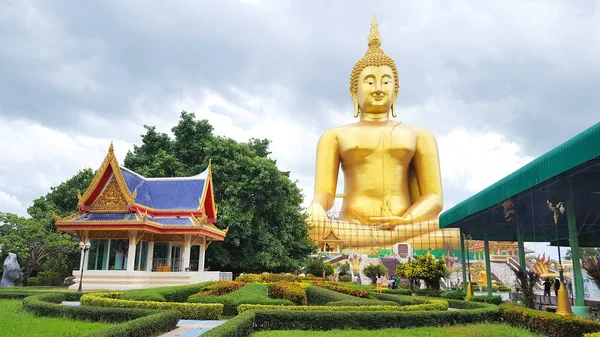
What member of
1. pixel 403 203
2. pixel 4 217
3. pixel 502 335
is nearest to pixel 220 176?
pixel 4 217

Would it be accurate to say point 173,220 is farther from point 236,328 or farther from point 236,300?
point 236,328

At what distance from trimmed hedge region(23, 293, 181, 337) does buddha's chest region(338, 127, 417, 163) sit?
2290 centimetres

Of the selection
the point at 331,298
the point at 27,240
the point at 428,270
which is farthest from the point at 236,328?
the point at 27,240

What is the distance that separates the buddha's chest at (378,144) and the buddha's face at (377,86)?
6.02 ft

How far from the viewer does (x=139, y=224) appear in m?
18.4

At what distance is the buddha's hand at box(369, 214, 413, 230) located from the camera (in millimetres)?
29469

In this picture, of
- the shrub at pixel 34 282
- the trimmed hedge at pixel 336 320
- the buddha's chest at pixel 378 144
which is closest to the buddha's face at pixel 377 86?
the buddha's chest at pixel 378 144

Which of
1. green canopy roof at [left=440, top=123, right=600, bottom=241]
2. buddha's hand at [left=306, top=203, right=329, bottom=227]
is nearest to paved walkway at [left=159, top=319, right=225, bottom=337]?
green canopy roof at [left=440, top=123, right=600, bottom=241]

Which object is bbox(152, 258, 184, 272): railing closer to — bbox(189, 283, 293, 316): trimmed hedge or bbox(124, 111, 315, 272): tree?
bbox(124, 111, 315, 272): tree

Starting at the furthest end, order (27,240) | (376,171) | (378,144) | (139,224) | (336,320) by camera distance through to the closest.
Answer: (376,171)
(378,144)
(27,240)
(139,224)
(336,320)

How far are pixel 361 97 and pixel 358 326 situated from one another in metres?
24.1

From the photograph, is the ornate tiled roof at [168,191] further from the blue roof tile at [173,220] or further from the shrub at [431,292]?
the shrub at [431,292]

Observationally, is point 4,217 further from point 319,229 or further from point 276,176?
point 319,229

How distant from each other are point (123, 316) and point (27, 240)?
15.7m
